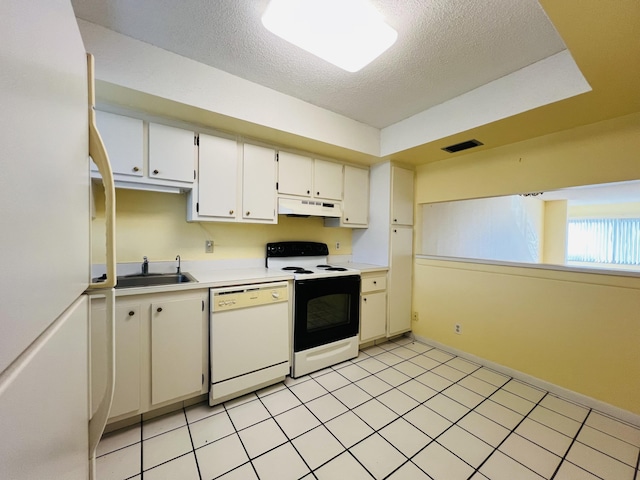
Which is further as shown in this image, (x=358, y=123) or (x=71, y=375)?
(x=358, y=123)

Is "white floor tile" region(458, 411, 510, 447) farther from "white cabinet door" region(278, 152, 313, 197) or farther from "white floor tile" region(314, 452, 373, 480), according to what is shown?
"white cabinet door" region(278, 152, 313, 197)

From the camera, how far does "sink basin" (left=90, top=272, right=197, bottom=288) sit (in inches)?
78.4

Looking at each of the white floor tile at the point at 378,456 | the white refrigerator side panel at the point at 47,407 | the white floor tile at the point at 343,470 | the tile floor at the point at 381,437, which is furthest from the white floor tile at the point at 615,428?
the white refrigerator side panel at the point at 47,407

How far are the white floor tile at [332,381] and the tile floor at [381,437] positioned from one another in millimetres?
16

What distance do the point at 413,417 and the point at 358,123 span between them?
2.73 meters

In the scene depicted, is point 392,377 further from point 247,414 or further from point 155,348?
point 155,348

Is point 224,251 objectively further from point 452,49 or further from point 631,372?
point 631,372

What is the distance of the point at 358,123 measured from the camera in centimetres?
276

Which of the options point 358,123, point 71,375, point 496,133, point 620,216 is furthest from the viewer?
point 620,216

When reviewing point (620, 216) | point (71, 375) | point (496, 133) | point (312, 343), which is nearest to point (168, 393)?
point (312, 343)

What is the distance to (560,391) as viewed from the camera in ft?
7.06

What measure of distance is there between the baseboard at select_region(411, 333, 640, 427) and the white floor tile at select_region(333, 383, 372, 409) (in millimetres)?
1356

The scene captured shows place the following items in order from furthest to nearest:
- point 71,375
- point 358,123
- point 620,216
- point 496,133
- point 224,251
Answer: point 620,216
point 358,123
point 224,251
point 496,133
point 71,375

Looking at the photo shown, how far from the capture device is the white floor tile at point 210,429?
165cm
